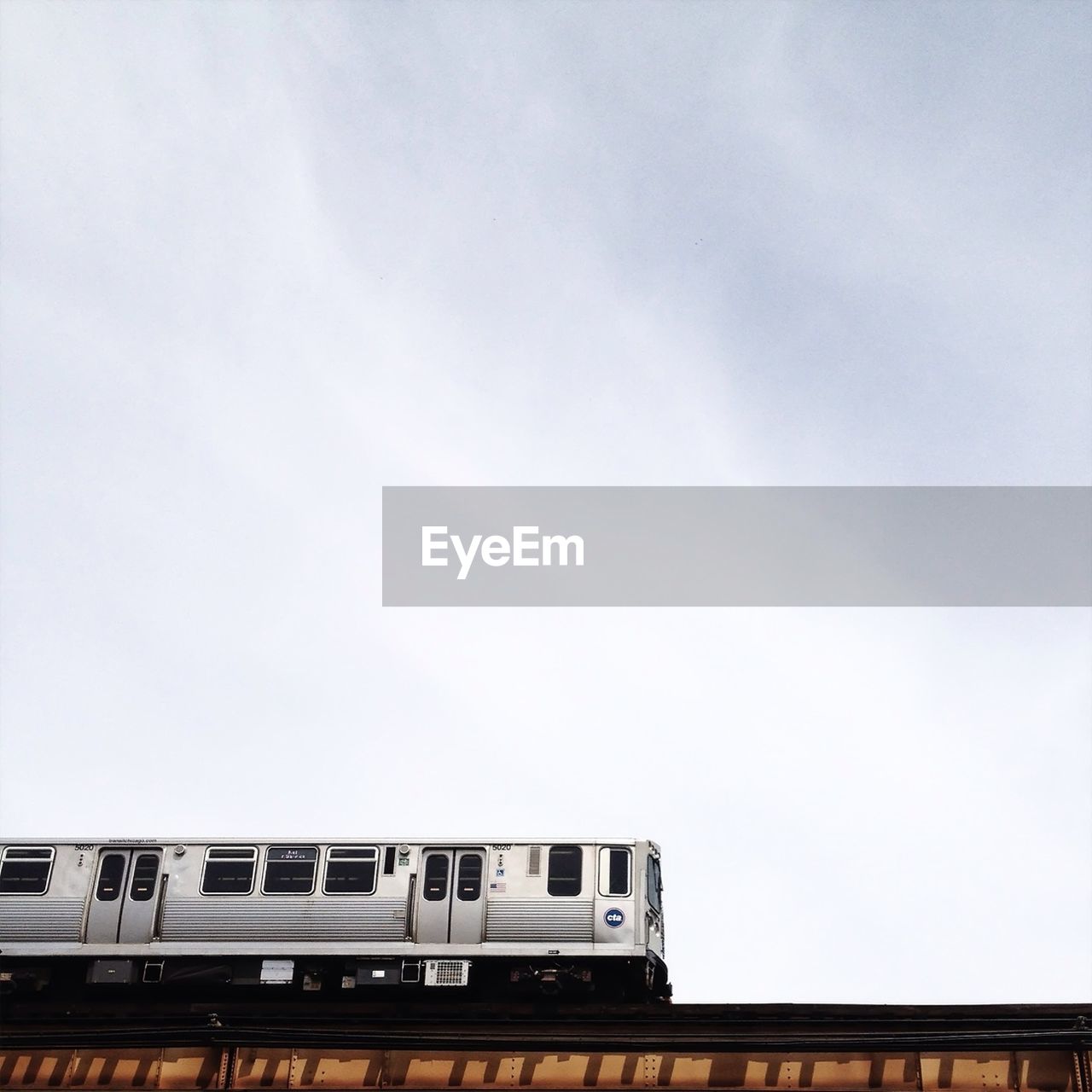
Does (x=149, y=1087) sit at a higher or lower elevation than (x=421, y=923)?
lower

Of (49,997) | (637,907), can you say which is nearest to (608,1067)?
(637,907)

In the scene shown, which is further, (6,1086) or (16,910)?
(16,910)

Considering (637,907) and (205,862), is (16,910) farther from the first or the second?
(637,907)

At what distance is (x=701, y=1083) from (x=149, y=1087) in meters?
6.71

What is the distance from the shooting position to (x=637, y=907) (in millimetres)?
21031

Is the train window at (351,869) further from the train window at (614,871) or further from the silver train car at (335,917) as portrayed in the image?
the train window at (614,871)

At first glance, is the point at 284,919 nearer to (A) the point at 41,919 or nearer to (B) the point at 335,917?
(B) the point at 335,917

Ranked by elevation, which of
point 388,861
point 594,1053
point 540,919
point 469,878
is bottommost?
point 594,1053

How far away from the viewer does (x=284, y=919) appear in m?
21.5

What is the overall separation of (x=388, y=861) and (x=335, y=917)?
51.4 inches

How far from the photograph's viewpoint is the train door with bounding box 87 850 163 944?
21750 mm

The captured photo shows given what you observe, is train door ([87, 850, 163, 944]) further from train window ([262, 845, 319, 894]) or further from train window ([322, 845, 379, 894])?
train window ([322, 845, 379, 894])

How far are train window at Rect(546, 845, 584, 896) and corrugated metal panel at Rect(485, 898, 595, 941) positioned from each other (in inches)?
7.4

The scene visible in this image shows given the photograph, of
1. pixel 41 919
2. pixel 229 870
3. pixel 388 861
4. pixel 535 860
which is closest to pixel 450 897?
pixel 388 861
